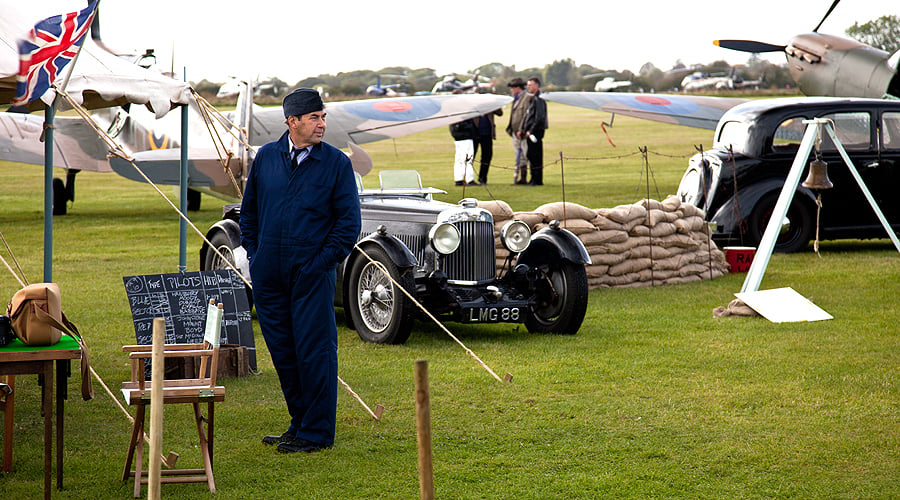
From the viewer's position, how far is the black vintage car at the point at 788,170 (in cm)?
1294

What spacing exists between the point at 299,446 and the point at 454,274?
318cm

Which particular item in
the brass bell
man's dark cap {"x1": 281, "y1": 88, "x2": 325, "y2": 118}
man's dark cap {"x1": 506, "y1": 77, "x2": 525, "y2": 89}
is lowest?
the brass bell

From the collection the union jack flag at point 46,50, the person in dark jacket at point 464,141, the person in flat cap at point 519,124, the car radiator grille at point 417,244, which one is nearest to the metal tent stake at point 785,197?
the car radiator grille at point 417,244

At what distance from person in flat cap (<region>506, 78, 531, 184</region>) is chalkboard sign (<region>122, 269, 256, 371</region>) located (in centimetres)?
1427

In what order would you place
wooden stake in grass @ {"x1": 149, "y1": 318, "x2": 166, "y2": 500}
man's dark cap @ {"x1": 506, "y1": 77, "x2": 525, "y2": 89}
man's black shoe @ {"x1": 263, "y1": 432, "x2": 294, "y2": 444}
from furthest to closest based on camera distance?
man's dark cap @ {"x1": 506, "y1": 77, "x2": 525, "y2": 89}
man's black shoe @ {"x1": 263, "y1": 432, "x2": 294, "y2": 444}
wooden stake in grass @ {"x1": 149, "y1": 318, "x2": 166, "y2": 500}

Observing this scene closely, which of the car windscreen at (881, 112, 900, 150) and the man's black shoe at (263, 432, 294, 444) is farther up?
the car windscreen at (881, 112, 900, 150)

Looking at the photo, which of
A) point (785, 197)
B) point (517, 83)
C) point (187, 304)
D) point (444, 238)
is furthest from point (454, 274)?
point (517, 83)

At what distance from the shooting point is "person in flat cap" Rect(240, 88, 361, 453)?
5.18m

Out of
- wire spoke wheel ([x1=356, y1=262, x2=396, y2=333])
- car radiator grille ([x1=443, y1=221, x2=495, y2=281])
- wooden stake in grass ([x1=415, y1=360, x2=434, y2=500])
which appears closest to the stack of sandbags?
car radiator grille ([x1=443, y1=221, x2=495, y2=281])

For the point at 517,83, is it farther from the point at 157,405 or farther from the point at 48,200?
the point at 157,405

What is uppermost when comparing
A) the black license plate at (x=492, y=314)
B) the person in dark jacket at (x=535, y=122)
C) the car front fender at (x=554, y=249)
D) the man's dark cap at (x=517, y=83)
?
the man's dark cap at (x=517, y=83)

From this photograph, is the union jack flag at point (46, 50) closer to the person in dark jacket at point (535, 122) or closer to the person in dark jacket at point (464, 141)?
the person in dark jacket at point (535, 122)

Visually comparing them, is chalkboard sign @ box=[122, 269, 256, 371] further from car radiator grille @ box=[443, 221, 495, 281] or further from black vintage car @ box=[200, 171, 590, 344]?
car radiator grille @ box=[443, 221, 495, 281]

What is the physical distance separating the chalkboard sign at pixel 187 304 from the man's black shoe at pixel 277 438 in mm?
1661
